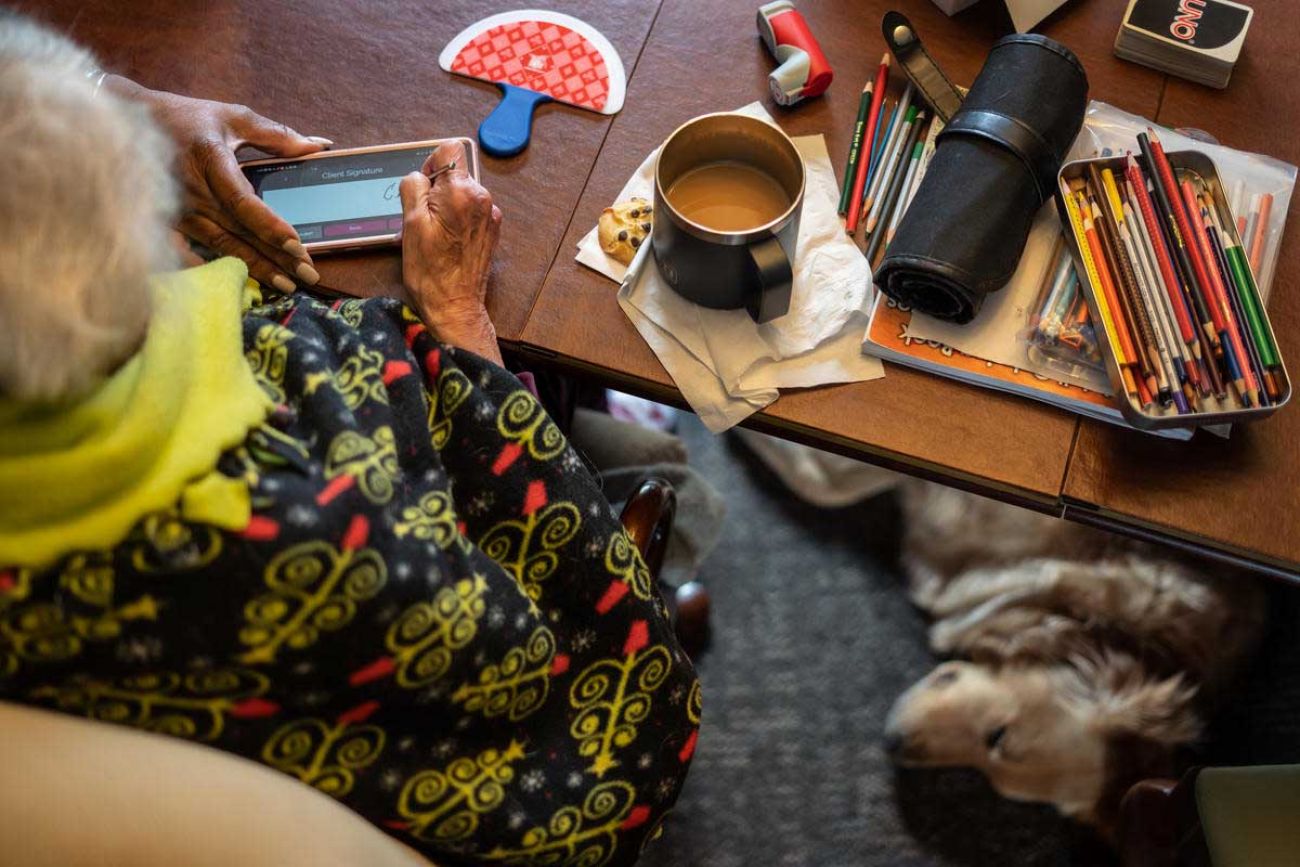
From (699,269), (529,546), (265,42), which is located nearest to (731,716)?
(529,546)

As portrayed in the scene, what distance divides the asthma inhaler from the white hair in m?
0.58

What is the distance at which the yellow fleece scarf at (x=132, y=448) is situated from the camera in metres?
0.61

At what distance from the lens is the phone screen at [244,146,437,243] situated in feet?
3.17

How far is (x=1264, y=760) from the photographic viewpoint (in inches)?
54.2

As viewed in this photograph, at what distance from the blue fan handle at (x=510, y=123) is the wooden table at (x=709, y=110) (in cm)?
2

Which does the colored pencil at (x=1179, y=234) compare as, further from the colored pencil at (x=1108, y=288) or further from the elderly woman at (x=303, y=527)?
the elderly woman at (x=303, y=527)

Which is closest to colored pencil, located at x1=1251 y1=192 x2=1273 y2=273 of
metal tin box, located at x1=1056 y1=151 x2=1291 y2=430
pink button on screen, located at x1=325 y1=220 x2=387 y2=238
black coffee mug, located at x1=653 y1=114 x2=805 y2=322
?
metal tin box, located at x1=1056 y1=151 x2=1291 y2=430

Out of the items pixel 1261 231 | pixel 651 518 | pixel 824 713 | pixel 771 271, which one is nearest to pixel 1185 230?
pixel 1261 231

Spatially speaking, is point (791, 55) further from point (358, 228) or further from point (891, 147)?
point (358, 228)

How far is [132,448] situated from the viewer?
0.63m

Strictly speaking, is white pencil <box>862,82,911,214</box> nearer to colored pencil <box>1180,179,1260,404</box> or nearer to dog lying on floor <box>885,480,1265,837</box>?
colored pencil <box>1180,179,1260,404</box>

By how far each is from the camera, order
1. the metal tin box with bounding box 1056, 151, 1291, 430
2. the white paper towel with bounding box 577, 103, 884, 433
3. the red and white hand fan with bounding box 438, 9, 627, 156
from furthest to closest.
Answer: the red and white hand fan with bounding box 438, 9, 627, 156 < the white paper towel with bounding box 577, 103, 884, 433 < the metal tin box with bounding box 1056, 151, 1291, 430

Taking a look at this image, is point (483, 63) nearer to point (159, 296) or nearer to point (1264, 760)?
point (159, 296)

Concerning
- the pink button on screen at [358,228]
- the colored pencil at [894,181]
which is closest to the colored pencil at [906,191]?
the colored pencil at [894,181]
